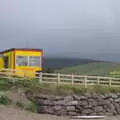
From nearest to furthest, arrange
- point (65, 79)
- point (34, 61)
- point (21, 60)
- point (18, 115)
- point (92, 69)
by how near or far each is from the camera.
A: point (18, 115) < point (65, 79) < point (21, 60) < point (34, 61) < point (92, 69)

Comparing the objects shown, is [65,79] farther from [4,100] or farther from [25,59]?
[25,59]

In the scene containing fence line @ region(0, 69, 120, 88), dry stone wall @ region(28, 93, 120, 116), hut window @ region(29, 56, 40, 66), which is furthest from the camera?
hut window @ region(29, 56, 40, 66)

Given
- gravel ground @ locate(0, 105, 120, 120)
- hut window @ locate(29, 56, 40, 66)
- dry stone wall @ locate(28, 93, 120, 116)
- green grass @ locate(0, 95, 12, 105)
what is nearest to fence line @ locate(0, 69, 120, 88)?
dry stone wall @ locate(28, 93, 120, 116)

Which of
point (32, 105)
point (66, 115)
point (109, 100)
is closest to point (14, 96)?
point (32, 105)

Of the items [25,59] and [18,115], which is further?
[25,59]

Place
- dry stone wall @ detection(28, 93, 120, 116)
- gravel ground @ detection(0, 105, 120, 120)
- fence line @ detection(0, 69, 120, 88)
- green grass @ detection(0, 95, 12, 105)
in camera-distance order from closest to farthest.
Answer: gravel ground @ detection(0, 105, 120, 120)
green grass @ detection(0, 95, 12, 105)
dry stone wall @ detection(28, 93, 120, 116)
fence line @ detection(0, 69, 120, 88)

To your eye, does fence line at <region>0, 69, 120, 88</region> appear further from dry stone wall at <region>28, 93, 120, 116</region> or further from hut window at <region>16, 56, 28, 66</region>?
hut window at <region>16, 56, 28, 66</region>

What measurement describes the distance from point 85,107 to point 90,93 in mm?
1362

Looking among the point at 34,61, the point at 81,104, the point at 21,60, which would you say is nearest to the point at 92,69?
the point at 34,61

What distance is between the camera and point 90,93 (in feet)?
119

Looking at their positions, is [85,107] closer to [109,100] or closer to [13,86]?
[109,100]

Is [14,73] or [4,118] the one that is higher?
[14,73]

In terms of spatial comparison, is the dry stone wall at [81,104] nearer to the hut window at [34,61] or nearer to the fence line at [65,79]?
the fence line at [65,79]

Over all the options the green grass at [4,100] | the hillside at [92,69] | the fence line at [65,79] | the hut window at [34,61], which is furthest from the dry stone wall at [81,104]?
the hillside at [92,69]
